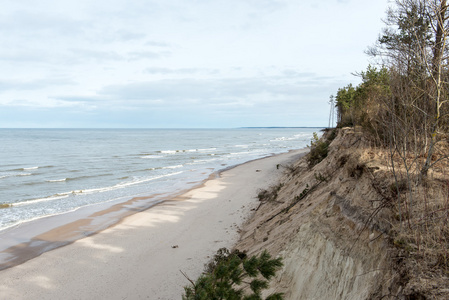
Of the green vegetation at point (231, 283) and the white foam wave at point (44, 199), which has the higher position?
the green vegetation at point (231, 283)

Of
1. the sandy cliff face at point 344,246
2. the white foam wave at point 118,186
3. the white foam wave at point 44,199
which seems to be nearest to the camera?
the sandy cliff face at point 344,246

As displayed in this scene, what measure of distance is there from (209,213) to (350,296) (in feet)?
36.6

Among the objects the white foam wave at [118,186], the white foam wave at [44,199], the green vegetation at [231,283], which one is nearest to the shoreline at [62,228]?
the white foam wave at [44,199]

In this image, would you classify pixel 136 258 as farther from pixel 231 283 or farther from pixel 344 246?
pixel 344 246

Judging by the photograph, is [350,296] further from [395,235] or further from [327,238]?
[327,238]

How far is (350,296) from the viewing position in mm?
4715

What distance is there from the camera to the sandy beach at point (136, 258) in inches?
342

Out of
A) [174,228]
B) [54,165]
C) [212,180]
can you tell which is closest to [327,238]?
[174,228]

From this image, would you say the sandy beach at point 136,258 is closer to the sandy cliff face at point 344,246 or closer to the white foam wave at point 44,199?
the sandy cliff face at point 344,246

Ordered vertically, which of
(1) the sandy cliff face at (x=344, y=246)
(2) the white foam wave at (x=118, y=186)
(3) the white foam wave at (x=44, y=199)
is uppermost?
(1) the sandy cliff face at (x=344, y=246)

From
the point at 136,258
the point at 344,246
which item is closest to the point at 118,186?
the point at 136,258

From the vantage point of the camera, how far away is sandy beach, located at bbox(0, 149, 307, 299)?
869cm

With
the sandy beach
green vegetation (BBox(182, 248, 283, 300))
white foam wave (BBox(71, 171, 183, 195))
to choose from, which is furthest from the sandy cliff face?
white foam wave (BBox(71, 171, 183, 195))

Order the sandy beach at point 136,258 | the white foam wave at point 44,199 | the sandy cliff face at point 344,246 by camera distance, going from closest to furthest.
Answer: the sandy cliff face at point 344,246
the sandy beach at point 136,258
the white foam wave at point 44,199
